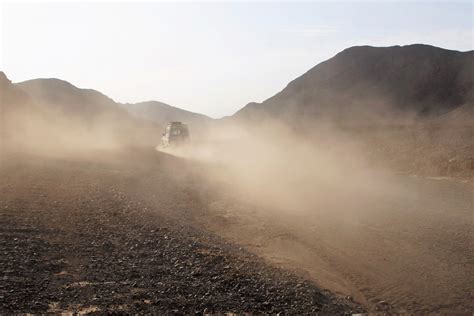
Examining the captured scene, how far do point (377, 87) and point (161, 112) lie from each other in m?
93.3

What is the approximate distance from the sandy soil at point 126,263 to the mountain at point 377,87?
6416 centimetres

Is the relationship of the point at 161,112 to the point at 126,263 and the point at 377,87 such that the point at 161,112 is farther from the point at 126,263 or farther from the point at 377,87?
the point at 126,263

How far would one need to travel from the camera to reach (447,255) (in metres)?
9.77

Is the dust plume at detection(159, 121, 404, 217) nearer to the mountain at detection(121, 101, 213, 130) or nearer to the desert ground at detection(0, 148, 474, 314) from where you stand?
the desert ground at detection(0, 148, 474, 314)

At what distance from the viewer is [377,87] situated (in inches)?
3487

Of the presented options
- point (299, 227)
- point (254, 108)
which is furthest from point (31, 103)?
point (254, 108)

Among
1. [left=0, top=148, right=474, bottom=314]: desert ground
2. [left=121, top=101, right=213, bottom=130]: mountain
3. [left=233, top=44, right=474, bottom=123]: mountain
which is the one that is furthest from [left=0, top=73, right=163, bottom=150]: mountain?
[left=121, top=101, right=213, bottom=130]: mountain

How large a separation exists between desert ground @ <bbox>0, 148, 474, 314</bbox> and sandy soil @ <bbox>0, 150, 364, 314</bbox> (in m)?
0.03

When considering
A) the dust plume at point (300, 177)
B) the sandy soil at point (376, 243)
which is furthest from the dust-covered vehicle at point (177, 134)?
the sandy soil at point (376, 243)

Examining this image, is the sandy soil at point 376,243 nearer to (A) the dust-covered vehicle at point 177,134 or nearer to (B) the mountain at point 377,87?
(A) the dust-covered vehicle at point 177,134

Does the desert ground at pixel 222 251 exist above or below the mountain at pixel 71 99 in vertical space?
below

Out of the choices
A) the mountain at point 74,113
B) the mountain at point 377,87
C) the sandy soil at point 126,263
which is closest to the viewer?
the sandy soil at point 126,263

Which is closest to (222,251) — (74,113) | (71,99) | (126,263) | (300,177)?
(126,263)

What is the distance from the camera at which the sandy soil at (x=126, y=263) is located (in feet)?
21.9
